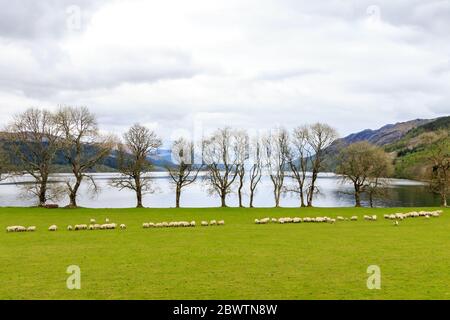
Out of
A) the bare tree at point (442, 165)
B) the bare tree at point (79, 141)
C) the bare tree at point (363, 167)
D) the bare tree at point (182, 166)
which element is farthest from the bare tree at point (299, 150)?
→ the bare tree at point (79, 141)

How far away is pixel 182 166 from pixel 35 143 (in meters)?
25.7

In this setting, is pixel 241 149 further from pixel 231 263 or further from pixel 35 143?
pixel 231 263

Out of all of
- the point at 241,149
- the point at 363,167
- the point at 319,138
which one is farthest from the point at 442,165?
the point at 241,149

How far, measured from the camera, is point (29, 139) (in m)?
73.2

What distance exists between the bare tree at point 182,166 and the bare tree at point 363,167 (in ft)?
97.5

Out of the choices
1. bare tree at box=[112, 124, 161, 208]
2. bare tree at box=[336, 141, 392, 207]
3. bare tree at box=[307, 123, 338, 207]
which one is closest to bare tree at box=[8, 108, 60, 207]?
bare tree at box=[112, 124, 161, 208]

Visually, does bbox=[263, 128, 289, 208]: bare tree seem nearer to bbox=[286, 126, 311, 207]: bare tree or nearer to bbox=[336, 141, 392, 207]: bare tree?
bbox=[286, 126, 311, 207]: bare tree

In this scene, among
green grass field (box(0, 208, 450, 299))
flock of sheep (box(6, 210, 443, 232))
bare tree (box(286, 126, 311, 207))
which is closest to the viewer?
green grass field (box(0, 208, 450, 299))

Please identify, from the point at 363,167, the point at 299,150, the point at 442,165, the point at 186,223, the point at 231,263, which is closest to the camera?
the point at 231,263

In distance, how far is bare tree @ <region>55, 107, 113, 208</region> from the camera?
235 feet

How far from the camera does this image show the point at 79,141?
72438 millimetres

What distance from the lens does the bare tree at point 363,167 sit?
8269 cm

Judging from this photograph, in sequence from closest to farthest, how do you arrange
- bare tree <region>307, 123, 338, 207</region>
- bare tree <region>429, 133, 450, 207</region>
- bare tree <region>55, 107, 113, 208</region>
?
1. bare tree <region>55, 107, 113, 208</region>
2. bare tree <region>429, 133, 450, 207</region>
3. bare tree <region>307, 123, 338, 207</region>

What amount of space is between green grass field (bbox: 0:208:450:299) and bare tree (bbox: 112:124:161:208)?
1389 inches
